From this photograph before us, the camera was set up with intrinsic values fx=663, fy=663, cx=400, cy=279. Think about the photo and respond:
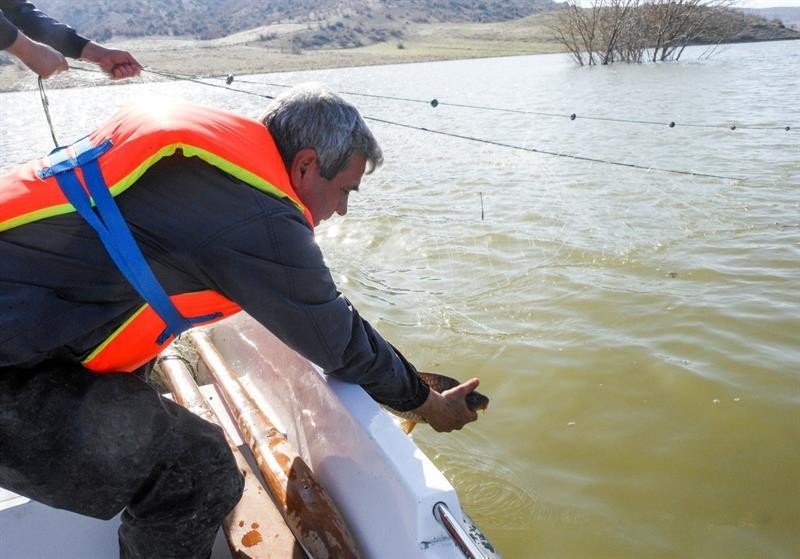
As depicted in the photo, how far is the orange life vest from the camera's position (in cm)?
154

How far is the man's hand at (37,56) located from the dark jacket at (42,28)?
0.36 m

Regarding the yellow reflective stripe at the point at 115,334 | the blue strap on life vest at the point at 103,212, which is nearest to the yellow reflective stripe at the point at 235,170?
the blue strap on life vest at the point at 103,212

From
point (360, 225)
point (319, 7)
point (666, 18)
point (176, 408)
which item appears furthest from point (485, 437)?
point (319, 7)

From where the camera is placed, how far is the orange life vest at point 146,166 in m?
1.54

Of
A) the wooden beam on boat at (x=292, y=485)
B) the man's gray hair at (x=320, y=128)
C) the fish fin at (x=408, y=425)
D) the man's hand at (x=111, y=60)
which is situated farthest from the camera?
the man's hand at (x=111, y=60)

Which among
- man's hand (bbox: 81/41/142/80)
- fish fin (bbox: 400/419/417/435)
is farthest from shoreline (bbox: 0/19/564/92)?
fish fin (bbox: 400/419/417/435)

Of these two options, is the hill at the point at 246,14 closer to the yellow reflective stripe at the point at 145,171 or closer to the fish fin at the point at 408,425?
the fish fin at the point at 408,425

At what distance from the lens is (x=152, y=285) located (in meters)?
1.61

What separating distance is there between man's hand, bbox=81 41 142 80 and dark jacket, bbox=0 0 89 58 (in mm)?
62

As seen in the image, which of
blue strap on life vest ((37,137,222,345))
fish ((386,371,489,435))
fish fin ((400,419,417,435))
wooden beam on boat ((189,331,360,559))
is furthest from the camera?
fish fin ((400,419,417,435))

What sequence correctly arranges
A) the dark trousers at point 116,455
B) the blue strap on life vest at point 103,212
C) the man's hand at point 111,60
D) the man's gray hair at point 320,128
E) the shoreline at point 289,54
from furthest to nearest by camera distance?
the shoreline at point 289,54 → the man's hand at point 111,60 → the man's gray hair at point 320,128 → the dark trousers at point 116,455 → the blue strap on life vest at point 103,212

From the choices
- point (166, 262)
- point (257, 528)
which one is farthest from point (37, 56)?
point (257, 528)

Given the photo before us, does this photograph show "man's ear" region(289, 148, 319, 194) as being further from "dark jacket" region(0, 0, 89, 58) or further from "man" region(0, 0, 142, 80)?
"dark jacket" region(0, 0, 89, 58)

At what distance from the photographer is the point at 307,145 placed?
1.87 meters
